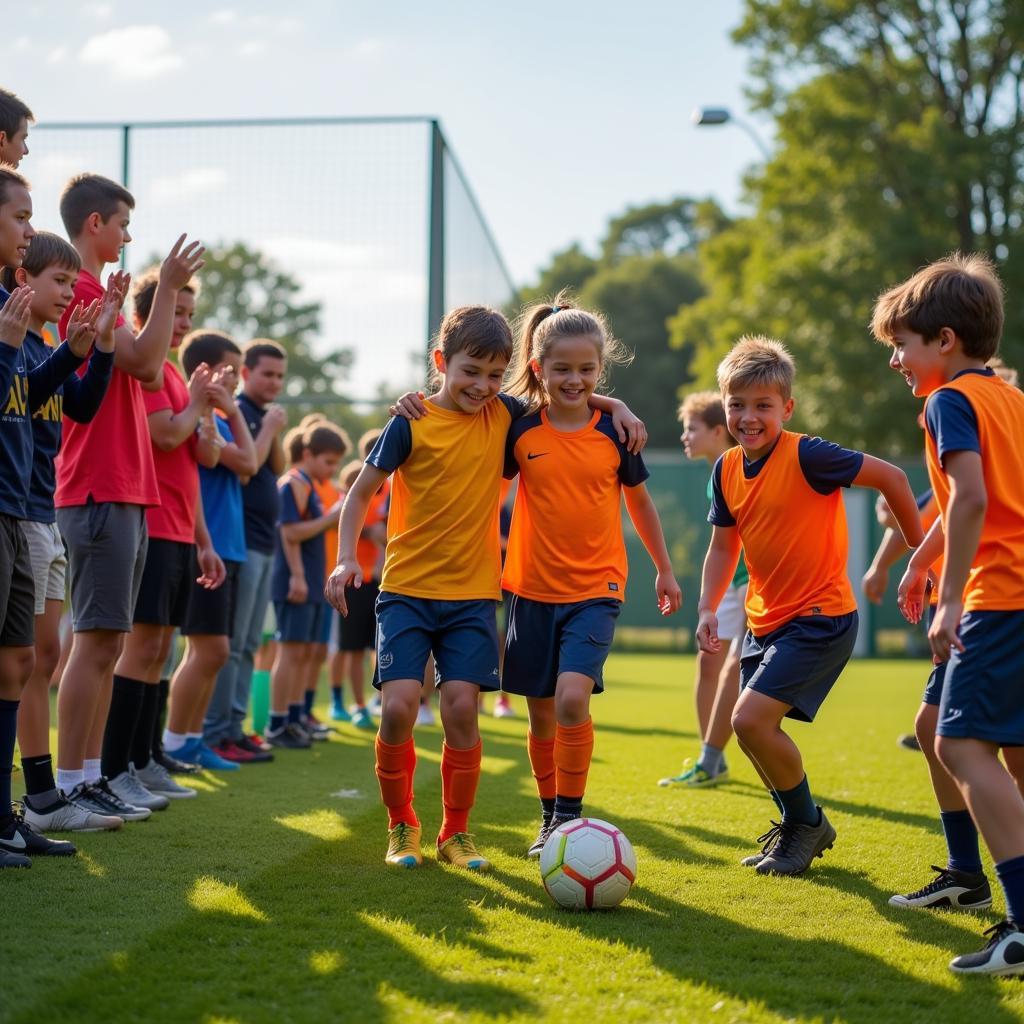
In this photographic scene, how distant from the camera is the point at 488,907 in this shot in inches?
154

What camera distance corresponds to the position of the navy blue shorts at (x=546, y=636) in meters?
4.69

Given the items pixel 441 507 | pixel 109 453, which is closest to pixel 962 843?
pixel 441 507

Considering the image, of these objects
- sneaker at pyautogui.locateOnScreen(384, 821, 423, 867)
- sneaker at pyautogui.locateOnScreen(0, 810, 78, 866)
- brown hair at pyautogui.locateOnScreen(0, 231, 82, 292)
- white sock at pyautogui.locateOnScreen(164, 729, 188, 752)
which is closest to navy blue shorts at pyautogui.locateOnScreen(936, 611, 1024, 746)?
sneaker at pyautogui.locateOnScreen(384, 821, 423, 867)

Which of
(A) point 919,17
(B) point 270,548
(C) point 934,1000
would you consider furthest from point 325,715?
(A) point 919,17

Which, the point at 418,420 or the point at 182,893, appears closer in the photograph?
the point at 182,893

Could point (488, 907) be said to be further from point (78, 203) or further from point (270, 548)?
point (270, 548)

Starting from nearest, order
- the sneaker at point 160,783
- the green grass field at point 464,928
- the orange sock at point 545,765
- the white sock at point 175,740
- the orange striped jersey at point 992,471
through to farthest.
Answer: the green grass field at point 464,928 < the orange striped jersey at point 992,471 < the orange sock at point 545,765 < the sneaker at point 160,783 < the white sock at point 175,740

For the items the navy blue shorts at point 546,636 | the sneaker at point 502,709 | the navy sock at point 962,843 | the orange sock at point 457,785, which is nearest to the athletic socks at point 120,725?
the orange sock at point 457,785

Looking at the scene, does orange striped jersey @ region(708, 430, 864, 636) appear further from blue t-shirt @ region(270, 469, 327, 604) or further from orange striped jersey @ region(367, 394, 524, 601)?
blue t-shirt @ region(270, 469, 327, 604)

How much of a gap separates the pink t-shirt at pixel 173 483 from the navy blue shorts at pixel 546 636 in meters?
1.90

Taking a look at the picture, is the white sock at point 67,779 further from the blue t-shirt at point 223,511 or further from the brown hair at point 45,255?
the brown hair at point 45,255

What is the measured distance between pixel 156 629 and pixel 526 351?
7.31 ft

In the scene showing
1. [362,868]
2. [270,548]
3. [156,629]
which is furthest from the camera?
[270,548]

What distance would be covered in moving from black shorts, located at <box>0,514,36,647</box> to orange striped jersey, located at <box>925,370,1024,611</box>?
3042 mm
